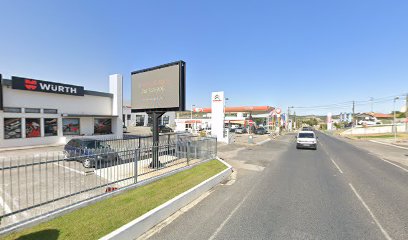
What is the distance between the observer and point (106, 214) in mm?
5367

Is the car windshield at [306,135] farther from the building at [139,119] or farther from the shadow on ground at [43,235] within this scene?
the building at [139,119]

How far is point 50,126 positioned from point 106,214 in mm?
20830

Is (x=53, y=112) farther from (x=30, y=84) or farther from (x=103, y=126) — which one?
(x=103, y=126)

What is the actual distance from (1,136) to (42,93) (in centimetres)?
515

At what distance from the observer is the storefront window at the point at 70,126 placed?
2280 cm

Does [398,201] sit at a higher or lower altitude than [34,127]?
lower

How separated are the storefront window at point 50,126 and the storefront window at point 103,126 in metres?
4.51

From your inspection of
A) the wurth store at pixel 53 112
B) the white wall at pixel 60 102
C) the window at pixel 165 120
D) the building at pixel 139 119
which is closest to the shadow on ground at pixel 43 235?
the wurth store at pixel 53 112

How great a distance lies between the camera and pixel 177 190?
7418 millimetres

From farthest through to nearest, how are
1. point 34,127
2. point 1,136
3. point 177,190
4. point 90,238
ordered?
point 34,127 → point 1,136 → point 177,190 → point 90,238

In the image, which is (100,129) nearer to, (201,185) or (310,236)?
(201,185)

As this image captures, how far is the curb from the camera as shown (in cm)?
457

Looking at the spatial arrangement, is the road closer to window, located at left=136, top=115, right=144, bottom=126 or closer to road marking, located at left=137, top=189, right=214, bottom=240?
road marking, located at left=137, top=189, right=214, bottom=240

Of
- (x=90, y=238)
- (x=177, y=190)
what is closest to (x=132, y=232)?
(x=90, y=238)
